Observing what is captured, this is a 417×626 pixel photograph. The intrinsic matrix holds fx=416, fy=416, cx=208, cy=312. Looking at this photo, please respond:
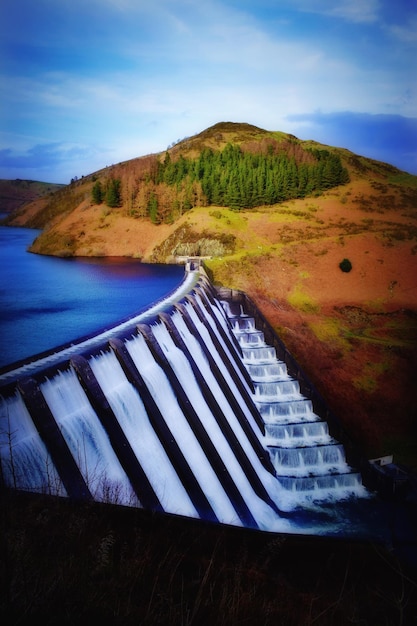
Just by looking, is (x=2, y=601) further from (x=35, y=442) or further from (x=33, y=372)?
(x=33, y=372)

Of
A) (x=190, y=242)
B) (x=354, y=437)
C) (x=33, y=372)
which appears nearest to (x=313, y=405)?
(x=354, y=437)

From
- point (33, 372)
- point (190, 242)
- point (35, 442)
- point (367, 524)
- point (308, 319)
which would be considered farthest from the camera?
point (190, 242)

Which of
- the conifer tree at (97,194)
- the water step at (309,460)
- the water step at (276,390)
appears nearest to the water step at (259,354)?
the water step at (276,390)

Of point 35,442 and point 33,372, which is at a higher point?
point 33,372

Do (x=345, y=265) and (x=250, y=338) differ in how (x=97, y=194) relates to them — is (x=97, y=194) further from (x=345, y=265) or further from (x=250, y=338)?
(x=250, y=338)

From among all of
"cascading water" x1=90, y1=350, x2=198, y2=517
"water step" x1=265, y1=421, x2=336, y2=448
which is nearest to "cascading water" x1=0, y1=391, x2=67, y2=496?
"cascading water" x1=90, y1=350, x2=198, y2=517

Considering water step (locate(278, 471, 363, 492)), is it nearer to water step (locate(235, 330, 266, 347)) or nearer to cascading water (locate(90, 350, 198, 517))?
cascading water (locate(90, 350, 198, 517))
